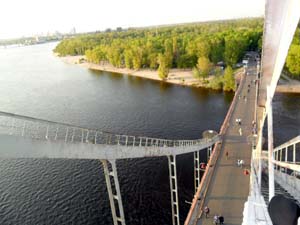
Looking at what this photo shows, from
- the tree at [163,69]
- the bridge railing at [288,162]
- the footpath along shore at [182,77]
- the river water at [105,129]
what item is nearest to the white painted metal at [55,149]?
the bridge railing at [288,162]

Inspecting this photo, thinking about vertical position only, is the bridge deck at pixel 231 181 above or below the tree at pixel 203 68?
below

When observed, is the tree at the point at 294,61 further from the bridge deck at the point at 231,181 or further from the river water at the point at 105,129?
the bridge deck at the point at 231,181

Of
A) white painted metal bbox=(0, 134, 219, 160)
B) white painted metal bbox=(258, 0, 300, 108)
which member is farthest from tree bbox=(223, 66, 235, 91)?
white painted metal bbox=(0, 134, 219, 160)

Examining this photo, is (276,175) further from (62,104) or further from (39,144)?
(62,104)

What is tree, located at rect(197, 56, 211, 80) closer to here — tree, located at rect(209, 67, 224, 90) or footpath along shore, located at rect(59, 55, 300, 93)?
footpath along shore, located at rect(59, 55, 300, 93)

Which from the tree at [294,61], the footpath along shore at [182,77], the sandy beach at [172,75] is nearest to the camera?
the tree at [294,61]
